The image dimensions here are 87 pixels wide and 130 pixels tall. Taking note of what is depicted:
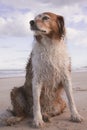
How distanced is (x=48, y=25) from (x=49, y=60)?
0.67m

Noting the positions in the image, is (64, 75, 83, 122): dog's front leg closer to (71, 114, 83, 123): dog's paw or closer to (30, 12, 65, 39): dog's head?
(71, 114, 83, 123): dog's paw

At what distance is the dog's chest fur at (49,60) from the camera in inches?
267

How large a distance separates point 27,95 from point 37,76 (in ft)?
1.91

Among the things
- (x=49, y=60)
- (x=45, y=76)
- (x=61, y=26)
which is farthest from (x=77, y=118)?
(x=61, y=26)

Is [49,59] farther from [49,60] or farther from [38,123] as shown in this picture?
[38,123]

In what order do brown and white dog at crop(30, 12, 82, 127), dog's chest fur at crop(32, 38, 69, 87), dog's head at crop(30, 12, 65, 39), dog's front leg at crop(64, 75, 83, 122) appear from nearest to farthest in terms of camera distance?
dog's head at crop(30, 12, 65, 39)
brown and white dog at crop(30, 12, 82, 127)
dog's chest fur at crop(32, 38, 69, 87)
dog's front leg at crop(64, 75, 83, 122)

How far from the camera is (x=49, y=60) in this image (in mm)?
6789

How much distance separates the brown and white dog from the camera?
21.7 ft

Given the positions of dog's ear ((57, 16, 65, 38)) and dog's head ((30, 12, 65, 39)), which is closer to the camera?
dog's head ((30, 12, 65, 39))

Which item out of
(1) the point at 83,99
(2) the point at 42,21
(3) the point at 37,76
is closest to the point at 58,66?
(3) the point at 37,76

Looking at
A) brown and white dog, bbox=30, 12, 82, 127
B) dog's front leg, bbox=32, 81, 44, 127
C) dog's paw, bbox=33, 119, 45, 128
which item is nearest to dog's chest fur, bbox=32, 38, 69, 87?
brown and white dog, bbox=30, 12, 82, 127

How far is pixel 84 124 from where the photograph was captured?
21.8 ft

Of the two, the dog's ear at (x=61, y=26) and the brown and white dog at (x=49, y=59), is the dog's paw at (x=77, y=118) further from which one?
the dog's ear at (x=61, y=26)

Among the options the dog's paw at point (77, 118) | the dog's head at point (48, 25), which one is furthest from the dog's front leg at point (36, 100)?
the dog's head at point (48, 25)
